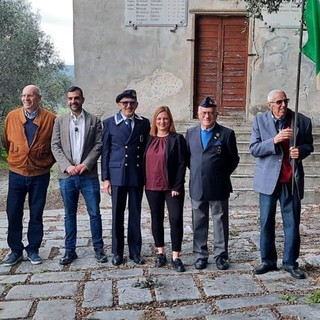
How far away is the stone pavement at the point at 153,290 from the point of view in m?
3.67

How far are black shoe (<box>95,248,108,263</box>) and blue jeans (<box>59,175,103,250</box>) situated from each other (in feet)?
0.14

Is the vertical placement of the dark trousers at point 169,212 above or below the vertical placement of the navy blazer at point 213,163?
below

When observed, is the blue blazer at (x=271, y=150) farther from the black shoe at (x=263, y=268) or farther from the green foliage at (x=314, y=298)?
the green foliage at (x=314, y=298)

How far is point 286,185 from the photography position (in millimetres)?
4332

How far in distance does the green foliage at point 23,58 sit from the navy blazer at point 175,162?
10.4 m

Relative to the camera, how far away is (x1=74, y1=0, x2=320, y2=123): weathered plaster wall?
376 inches

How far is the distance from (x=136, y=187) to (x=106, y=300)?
125cm

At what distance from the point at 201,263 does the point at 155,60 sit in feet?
19.8

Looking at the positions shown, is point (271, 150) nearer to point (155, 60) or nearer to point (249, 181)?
point (249, 181)

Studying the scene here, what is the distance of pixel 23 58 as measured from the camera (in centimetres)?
1395

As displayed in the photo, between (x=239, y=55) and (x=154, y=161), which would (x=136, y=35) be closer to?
(x=239, y=55)

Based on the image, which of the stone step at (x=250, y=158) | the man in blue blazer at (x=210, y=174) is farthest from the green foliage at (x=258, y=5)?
the stone step at (x=250, y=158)

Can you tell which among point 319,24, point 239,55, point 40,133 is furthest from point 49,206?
point 319,24

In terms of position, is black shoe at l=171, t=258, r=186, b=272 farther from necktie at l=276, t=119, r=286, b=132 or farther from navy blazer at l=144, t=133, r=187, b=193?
necktie at l=276, t=119, r=286, b=132
